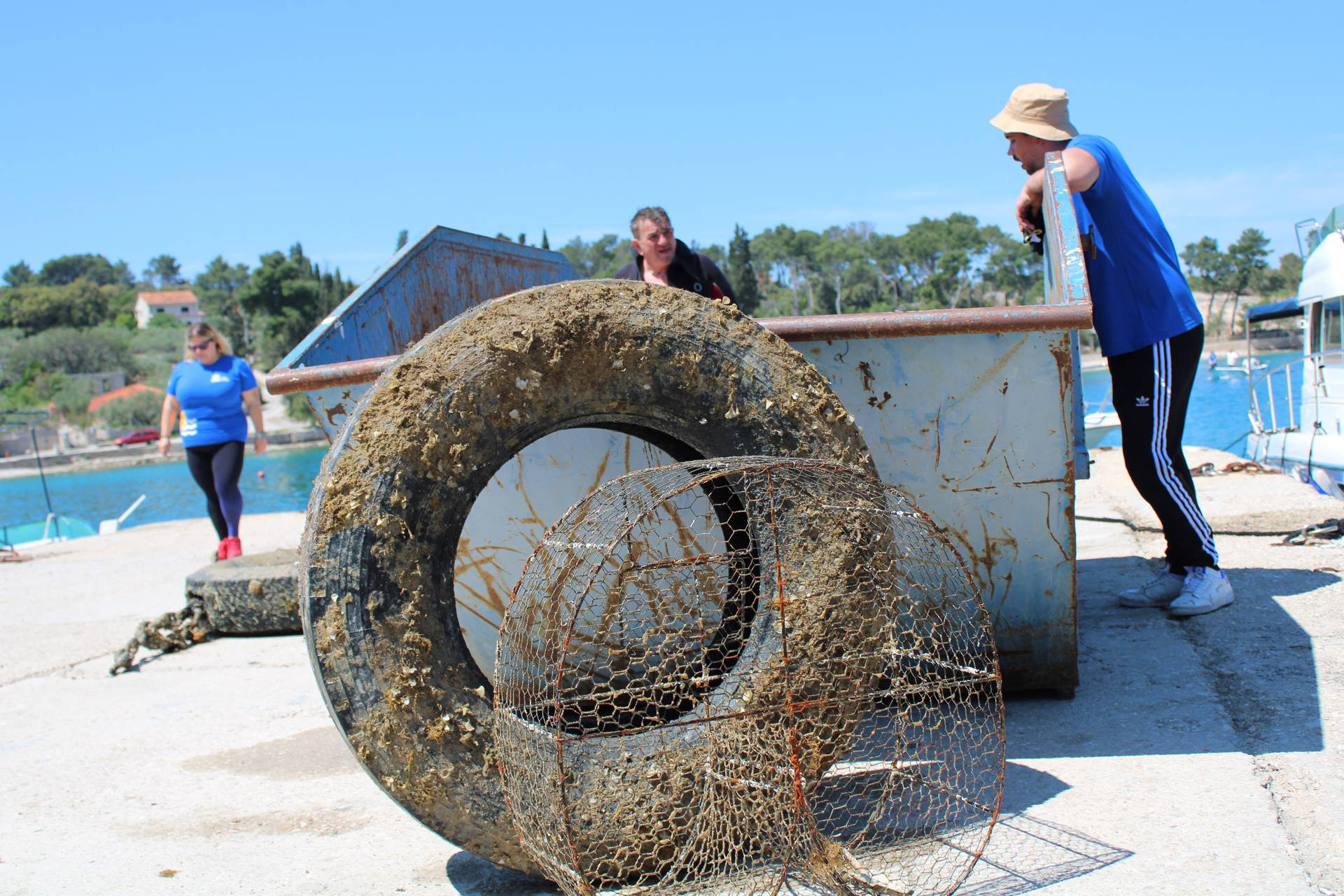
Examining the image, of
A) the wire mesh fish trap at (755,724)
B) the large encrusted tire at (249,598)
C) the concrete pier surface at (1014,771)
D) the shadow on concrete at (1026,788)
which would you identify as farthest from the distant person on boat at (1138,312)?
the large encrusted tire at (249,598)

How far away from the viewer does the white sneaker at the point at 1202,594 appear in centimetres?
405

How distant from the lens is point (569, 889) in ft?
6.88

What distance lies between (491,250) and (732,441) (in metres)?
3.74

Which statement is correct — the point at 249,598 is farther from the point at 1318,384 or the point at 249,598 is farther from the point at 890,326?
the point at 1318,384

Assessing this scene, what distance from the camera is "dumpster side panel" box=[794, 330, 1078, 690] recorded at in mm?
3051

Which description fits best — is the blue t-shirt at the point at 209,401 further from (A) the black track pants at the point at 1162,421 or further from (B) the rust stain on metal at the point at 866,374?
(A) the black track pants at the point at 1162,421

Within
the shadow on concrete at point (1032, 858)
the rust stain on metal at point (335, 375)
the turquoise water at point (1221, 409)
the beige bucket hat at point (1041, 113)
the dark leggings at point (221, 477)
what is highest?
the beige bucket hat at point (1041, 113)

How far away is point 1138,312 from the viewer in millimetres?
3830

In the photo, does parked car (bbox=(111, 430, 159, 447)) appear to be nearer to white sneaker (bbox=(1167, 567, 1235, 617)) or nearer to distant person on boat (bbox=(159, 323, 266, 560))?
distant person on boat (bbox=(159, 323, 266, 560))

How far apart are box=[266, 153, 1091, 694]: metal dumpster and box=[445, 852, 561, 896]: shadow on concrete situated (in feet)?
2.88

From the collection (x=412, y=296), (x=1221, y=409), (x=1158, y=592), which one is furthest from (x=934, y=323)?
(x=1221, y=409)

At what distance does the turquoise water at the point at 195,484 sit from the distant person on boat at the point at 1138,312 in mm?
23086

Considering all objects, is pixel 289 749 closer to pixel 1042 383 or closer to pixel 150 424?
pixel 1042 383

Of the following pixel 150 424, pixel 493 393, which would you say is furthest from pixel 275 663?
pixel 150 424
